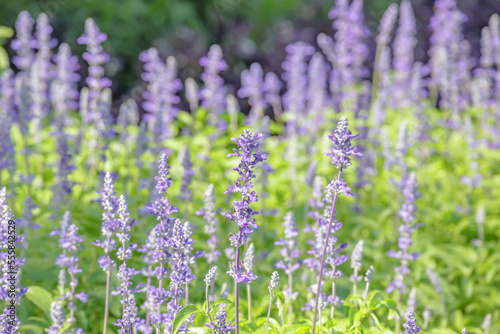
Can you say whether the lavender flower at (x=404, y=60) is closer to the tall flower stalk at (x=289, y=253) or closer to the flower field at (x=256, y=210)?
the flower field at (x=256, y=210)

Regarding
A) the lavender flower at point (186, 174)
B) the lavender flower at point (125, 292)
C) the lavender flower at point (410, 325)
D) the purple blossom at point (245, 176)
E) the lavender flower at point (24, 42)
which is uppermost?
the lavender flower at point (24, 42)

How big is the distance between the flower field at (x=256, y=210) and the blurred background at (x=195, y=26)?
2880mm

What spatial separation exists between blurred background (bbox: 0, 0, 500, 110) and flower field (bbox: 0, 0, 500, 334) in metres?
2.88

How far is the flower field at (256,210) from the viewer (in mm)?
3184

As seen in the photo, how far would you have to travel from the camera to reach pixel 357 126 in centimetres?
679

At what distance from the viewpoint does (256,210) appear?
539 centimetres

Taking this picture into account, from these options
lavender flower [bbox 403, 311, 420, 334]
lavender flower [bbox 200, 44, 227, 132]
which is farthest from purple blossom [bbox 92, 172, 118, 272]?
lavender flower [bbox 200, 44, 227, 132]

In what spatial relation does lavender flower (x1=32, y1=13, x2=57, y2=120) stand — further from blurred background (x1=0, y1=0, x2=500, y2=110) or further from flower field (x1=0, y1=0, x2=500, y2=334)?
blurred background (x1=0, y1=0, x2=500, y2=110)

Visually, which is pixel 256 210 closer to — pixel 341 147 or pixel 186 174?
pixel 186 174

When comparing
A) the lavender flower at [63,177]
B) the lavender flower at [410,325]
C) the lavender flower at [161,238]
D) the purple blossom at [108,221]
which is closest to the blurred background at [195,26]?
the lavender flower at [63,177]

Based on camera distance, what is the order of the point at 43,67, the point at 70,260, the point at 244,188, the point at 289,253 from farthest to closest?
the point at 43,67, the point at 289,253, the point at 70,260, the point at 244,188

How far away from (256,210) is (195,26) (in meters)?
7.40

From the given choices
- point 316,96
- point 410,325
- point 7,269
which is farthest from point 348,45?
point 7,269

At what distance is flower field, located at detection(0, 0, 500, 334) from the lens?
3184mm
